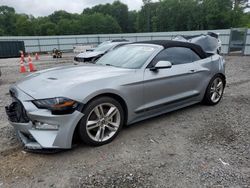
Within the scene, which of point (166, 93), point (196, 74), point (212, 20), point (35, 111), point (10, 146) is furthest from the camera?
point (212, 20)

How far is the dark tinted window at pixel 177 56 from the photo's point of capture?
3968 mm

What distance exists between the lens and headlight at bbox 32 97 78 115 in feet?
9.08

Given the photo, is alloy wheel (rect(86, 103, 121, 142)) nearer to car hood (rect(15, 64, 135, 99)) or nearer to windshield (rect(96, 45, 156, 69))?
car hood (rect(15, 64, 135, 99))

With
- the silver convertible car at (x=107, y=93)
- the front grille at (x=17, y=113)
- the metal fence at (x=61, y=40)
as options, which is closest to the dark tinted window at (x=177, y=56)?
the silver convertible car at (x=107, y=93)

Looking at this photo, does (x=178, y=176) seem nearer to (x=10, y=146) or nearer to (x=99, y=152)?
(x=99, y=152)

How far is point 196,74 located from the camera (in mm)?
4422

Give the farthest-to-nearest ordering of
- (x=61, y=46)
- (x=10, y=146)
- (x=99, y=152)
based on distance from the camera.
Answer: (x=61, y=46) → (x=10, y=146) → (x=99, y=152)

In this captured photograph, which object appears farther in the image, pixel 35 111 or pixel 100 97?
pixel 100 97

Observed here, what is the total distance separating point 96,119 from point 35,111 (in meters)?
0.83

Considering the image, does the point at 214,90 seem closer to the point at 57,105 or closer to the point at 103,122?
the point at 103,122

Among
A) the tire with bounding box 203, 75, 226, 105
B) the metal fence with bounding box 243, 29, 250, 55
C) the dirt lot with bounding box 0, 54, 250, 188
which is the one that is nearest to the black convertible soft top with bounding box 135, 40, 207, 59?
the tire with bounding box 203, 75, 226, 105

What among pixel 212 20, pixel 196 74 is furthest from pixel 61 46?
pixel 212 20

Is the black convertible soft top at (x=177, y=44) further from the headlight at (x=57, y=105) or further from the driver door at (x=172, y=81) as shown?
the headlight at (x=57, y=105)

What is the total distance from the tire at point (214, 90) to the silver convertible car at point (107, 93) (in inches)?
5.7
